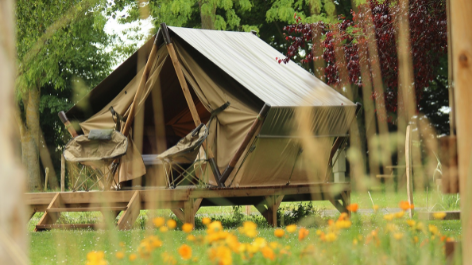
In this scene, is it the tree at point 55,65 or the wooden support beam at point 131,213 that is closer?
the wooden support beam at point 131,213

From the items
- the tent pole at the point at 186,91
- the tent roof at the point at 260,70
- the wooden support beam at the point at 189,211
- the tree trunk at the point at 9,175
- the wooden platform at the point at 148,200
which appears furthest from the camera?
the tent roof at the point at 260,70

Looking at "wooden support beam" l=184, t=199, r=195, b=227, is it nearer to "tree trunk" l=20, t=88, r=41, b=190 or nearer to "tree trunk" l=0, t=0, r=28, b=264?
"tree trunk" l=0, t=0, r=28, b=264

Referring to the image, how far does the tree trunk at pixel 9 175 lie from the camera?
1219 millimetres

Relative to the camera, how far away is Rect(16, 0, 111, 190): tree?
512 inches

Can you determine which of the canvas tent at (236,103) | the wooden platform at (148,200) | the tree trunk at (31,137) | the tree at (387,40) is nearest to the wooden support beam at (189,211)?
the wooden platform at (148,200)

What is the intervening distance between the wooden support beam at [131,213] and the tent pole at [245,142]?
102 centimetres

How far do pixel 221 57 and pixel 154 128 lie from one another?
2.63 m

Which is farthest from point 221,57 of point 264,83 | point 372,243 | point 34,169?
point 34,169

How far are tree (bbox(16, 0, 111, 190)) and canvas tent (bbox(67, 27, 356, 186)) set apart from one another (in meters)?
3.29

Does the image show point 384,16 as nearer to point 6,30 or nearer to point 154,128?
point 154,128

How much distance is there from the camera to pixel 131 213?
21.4ft

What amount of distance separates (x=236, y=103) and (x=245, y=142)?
601 millimetres

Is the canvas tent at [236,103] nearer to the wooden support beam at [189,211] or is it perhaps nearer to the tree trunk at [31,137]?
the wooden support beam at [189,211]

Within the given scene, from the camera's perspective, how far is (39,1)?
394 inches
